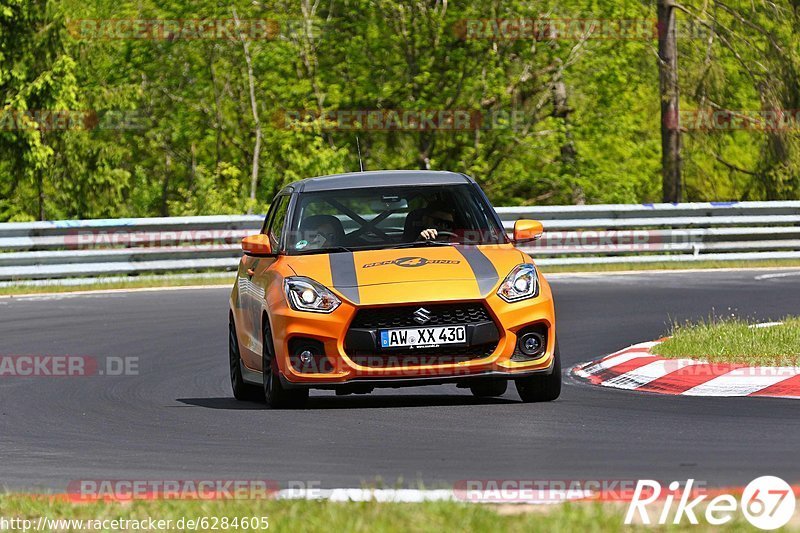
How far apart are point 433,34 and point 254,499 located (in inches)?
1095

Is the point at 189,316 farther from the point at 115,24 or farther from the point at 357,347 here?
the point at 115,24

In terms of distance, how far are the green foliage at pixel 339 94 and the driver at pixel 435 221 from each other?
19.8 meters

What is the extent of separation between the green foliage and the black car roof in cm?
1926

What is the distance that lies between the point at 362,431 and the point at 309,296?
50.0 inches

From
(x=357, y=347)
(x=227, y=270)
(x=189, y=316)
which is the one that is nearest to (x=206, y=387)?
(x=357, y=347)

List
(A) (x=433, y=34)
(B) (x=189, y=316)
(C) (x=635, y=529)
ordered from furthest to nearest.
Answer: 1. (A) (x=433, y=34)
2. (B) (x=189, y=316)
3. (C) (x=635, y=529)

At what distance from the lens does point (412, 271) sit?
10625 millimetres

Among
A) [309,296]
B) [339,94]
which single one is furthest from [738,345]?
[339,94]

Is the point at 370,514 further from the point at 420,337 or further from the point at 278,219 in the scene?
the point at 278,219

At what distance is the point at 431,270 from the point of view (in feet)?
Answer: 34.9

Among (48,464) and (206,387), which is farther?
(206,387)

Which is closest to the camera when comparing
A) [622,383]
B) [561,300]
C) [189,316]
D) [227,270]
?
[622,383]

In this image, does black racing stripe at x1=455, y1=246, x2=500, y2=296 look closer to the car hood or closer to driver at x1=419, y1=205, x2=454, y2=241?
the car hood

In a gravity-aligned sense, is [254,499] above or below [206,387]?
above
